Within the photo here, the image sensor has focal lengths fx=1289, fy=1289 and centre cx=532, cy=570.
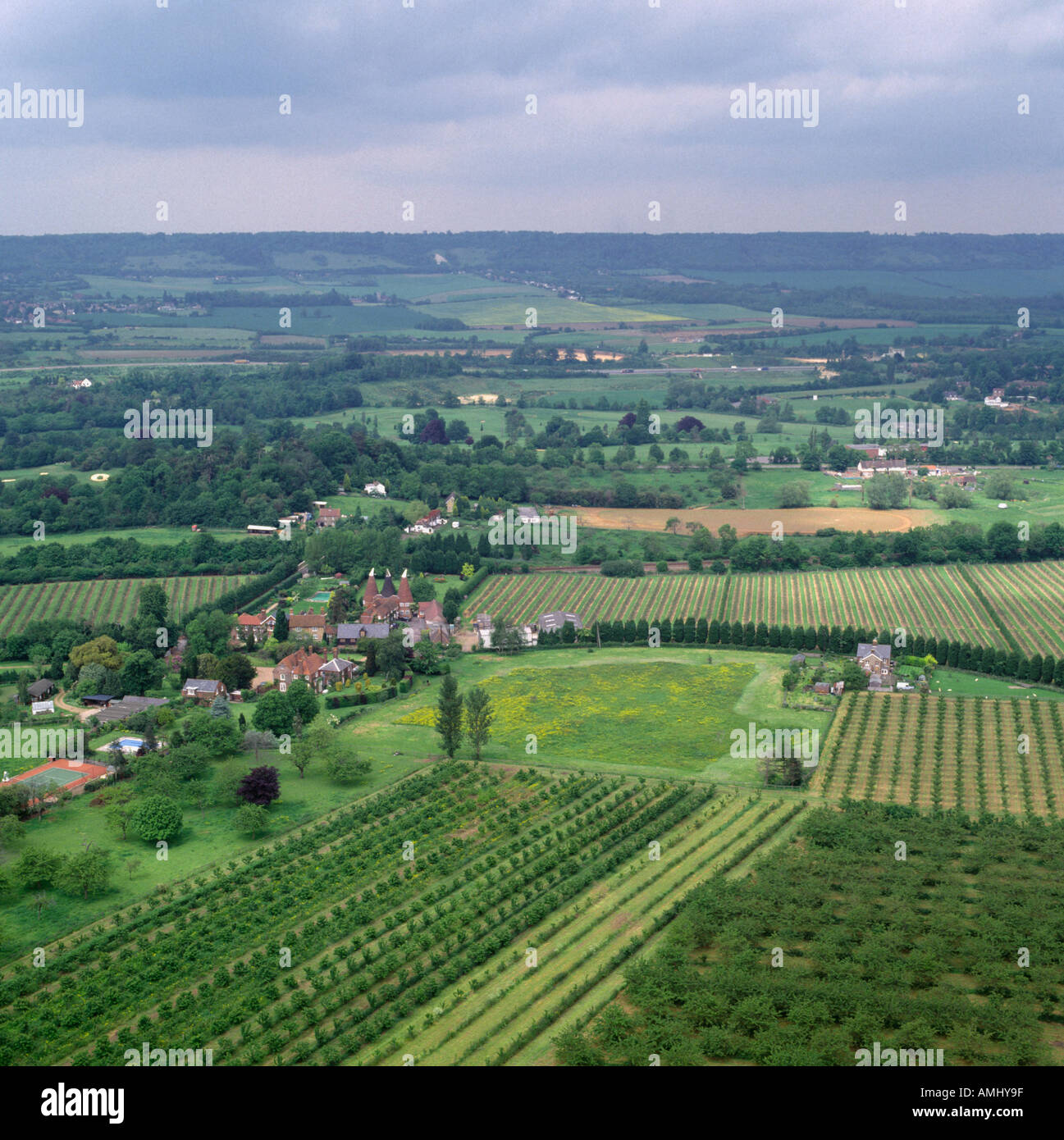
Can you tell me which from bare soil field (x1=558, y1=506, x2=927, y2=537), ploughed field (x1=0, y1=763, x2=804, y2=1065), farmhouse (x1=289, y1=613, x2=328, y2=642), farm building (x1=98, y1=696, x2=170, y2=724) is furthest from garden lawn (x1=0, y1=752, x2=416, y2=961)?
bare soil field (x1=558, y1=506, x2=927, y2=537)

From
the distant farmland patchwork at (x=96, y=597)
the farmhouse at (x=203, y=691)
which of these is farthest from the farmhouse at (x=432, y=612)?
the farmhouse at (x=203, y=691)

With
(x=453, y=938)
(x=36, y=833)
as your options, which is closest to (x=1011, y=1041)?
(x=453, y=938)

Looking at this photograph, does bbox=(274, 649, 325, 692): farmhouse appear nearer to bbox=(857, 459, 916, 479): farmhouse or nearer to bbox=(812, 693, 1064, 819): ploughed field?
bbox=(812, 693, 1064, 819): ploughed field

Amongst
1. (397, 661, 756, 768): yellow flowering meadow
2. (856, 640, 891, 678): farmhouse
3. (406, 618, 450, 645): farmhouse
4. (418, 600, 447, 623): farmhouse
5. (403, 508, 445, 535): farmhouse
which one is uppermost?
(403, 508, 445, 535): farmhouse

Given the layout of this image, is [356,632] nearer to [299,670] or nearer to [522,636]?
[299,670]

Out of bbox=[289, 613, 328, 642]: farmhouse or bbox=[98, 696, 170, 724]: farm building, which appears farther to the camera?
bbox=[289, 613, 328, 642]: farmhouse

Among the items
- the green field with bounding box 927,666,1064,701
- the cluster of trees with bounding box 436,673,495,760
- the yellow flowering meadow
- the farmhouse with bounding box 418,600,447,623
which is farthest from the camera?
the farmhouse with bounding box 418,600,447,623

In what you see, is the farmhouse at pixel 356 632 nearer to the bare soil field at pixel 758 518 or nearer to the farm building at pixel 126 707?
the farm building at pixel 126 707

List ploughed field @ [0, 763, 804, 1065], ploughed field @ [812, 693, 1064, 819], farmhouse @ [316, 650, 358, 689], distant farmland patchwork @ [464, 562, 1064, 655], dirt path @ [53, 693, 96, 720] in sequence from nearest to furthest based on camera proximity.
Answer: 1. ploughed field @ [0, 763, 804, 1065]
2. ploughed field @ [812, 693, 1064, 819]
3. dirt path @ [53, 693, 96, 720]
4. farmhouse @ [316, 650, 358, 689]
5. distant farmland patchwork @ [464, 562, 1064, 655]
